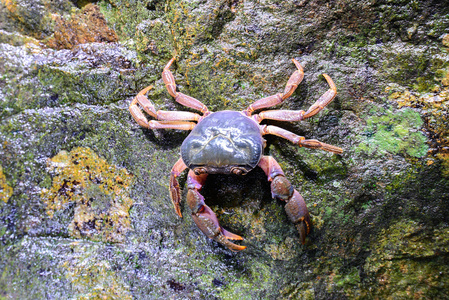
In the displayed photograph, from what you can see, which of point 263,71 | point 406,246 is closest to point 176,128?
point 263,71

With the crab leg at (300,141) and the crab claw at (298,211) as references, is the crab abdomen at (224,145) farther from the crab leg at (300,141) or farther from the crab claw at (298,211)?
the crab claw at (298,211)

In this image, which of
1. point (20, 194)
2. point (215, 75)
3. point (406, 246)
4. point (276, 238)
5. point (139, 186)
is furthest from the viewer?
point (20, 194)

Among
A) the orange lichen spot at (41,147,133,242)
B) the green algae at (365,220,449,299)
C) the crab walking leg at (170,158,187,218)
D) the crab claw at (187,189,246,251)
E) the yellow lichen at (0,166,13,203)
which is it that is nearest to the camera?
the green algae at (365,220,449,299)

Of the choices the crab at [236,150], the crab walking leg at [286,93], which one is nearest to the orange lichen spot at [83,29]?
the crab at [236,150]

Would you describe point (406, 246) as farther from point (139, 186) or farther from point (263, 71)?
point (139, 186)

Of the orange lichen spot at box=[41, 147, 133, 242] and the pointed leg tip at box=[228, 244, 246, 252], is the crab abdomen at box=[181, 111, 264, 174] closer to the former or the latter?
the pointed leg tip at box=[228, 244, 246, 252]

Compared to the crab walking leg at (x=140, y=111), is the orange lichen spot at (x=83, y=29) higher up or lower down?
higher up

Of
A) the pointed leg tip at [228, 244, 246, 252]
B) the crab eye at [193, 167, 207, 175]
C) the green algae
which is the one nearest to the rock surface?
the green algae
